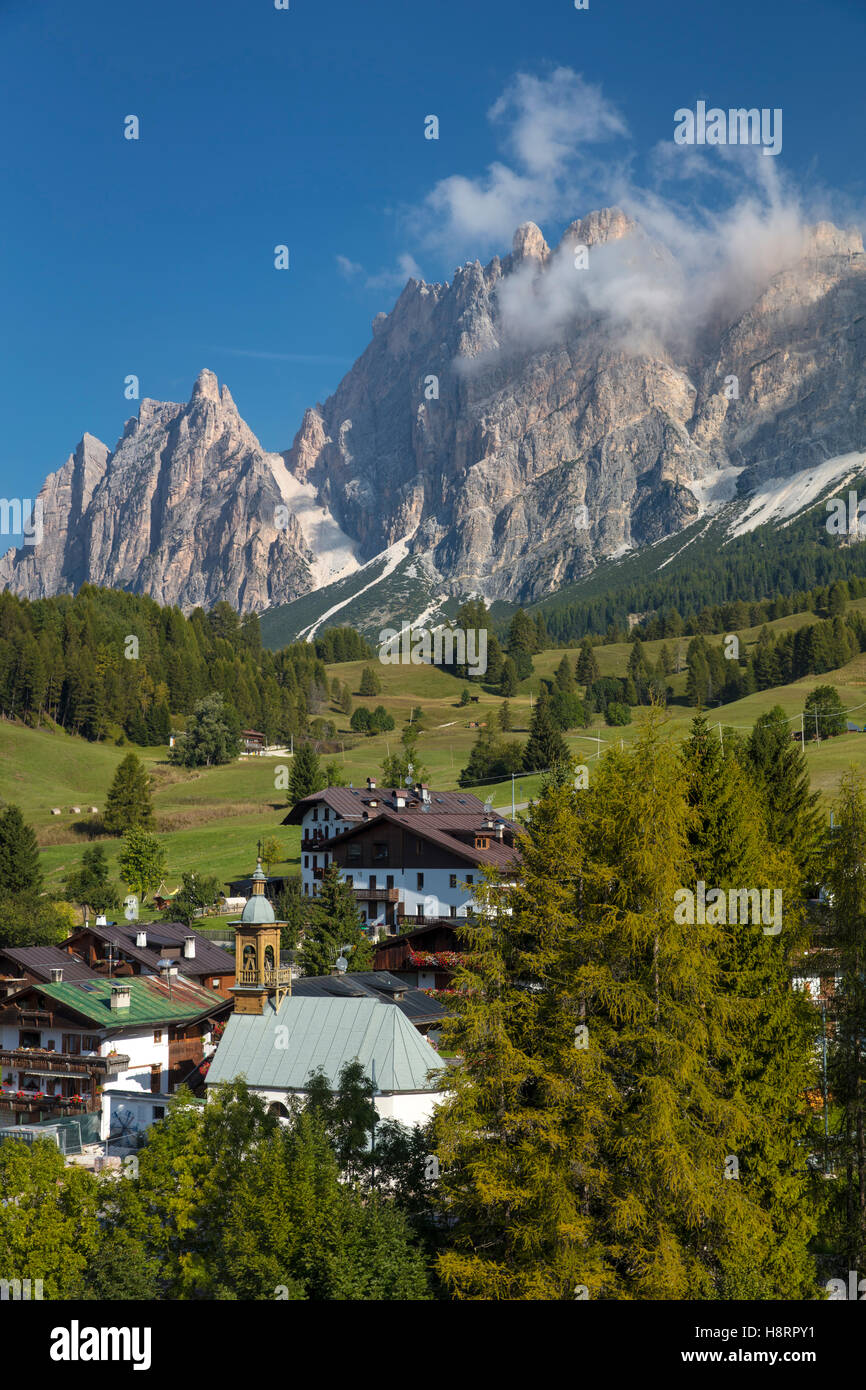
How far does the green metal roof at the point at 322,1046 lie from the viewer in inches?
1711

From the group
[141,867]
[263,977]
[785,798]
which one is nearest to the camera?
[785,798]

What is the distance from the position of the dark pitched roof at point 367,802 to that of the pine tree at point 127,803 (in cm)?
2413

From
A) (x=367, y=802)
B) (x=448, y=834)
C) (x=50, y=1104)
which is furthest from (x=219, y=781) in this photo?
(x=50, y=1104)

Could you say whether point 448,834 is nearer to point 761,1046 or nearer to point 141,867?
point 141,867

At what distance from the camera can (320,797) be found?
108 m

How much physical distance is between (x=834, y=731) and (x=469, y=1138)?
5124 inches

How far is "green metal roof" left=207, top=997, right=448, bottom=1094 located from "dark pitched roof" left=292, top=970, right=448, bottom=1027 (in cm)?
579

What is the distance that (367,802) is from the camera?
109000 millimetres

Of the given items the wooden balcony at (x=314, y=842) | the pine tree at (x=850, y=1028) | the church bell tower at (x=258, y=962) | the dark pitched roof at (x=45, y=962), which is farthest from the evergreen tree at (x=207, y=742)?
the pine tree at (x=850, y=1028)

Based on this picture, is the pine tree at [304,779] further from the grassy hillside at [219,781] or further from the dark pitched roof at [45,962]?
the dark pitched roof at [45,962]

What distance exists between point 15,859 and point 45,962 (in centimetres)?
2534

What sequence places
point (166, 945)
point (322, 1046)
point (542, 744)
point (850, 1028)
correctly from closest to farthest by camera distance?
1. point (850, 1028)
2. point (322, 1046)
3. point (166, 945)
4. point (542, 744)

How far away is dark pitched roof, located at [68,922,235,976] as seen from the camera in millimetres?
69625

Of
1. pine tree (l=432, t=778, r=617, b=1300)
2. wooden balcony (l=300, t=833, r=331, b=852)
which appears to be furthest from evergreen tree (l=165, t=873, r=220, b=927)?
pine tree (l=432, t=778, r=617, b=1300)
